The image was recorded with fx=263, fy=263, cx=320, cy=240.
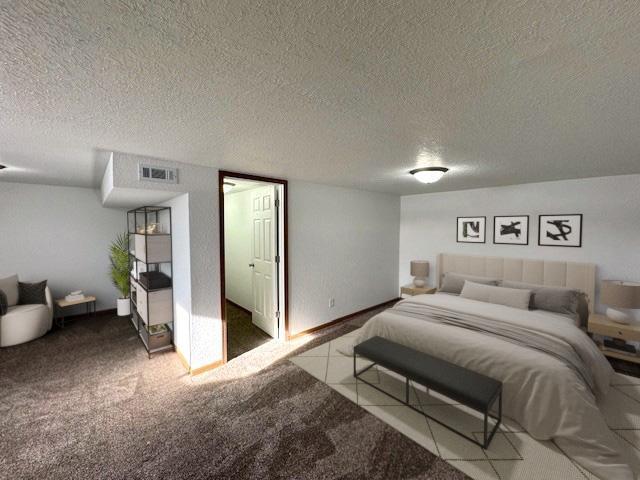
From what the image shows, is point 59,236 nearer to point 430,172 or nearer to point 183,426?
point 183,426

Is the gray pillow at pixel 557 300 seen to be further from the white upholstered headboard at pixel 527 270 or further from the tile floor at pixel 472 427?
the tile floor at pixel 472 427

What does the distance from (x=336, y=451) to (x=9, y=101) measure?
2758 millimetres

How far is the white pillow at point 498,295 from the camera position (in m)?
3.18

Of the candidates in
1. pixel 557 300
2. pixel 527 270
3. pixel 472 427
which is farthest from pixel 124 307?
pixel 527 270

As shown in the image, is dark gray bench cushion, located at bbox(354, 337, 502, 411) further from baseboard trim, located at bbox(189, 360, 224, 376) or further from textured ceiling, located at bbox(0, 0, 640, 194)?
textured ceiling, located at bbox(0, 0, 640, 194)

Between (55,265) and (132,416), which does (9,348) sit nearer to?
(55,265)

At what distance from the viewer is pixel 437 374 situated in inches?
82.1

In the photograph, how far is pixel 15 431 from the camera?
1947 mm

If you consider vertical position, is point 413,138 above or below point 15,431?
above

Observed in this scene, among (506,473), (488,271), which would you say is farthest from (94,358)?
(488,271)

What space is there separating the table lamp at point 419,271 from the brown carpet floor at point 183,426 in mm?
2795

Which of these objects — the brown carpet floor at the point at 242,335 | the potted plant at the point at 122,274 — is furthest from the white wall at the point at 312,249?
the potted plant at the point at 122,274

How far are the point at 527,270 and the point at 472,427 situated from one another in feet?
8.87

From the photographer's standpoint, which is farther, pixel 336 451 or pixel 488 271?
pixel 488 271
